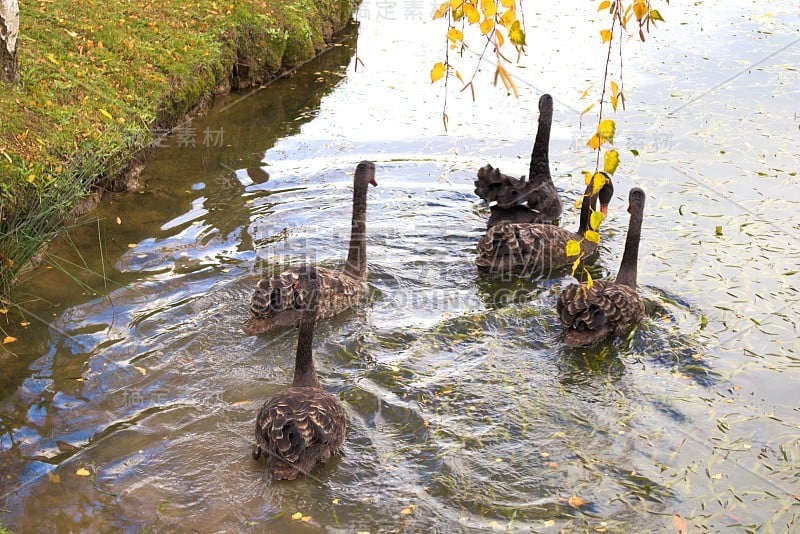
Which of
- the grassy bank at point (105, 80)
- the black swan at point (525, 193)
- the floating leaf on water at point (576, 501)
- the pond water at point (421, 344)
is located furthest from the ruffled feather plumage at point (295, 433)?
the black swan at point (525, 193)

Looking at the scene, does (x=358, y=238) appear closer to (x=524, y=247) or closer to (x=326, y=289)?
(x=326, y=289)

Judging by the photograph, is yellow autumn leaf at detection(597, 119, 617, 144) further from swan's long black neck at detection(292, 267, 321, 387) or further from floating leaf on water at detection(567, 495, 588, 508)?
swan's long black neck at detection(292, 267, 321, 387)

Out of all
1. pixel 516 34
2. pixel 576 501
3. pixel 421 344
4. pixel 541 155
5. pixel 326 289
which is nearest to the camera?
pixel 516 34

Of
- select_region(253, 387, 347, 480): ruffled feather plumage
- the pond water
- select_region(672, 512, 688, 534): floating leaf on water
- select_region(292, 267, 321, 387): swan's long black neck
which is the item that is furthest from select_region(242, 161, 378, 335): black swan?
select_region(672, 512, 688, 534): floating leaf on water

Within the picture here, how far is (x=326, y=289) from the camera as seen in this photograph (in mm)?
7383

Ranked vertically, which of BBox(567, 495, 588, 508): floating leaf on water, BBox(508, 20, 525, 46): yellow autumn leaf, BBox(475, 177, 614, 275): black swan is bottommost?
BBox(567, 495, 588, 508): floating leaf on water

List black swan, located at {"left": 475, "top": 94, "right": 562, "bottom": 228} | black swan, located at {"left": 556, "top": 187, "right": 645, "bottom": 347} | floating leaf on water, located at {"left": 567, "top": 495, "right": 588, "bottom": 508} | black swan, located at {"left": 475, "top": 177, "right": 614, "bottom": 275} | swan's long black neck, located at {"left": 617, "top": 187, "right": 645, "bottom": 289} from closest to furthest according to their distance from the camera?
floating leaf on water, located at {"left": 567, "top": 495, "right": 588, "bottom": 508}
black swan, located at {"left": 556, "top": 187, "right": 645, "bottom": 347}
swan's long black neck, located at {"left": 617, "top": 187, "right": 645, "bottom": 289}
black swan, located at {"left": 475, "top": 177, "right": 614, "bottom": 275}
black swan, located at {"left": 475, "top": 94, "right": 562, "bottom": 228}

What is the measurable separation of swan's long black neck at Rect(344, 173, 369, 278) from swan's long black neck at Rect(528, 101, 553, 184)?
206 cm

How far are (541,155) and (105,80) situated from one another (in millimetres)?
4695

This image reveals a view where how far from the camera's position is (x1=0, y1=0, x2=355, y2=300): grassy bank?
7.32 m

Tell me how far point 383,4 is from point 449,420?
12292mm

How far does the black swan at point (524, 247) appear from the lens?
8125mm

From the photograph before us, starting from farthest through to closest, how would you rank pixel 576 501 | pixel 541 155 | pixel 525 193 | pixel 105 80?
pixel 105 80
pixel 541 155
pixel 525 193
pixel 576 501

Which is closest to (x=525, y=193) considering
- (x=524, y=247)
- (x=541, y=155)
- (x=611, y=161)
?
(x=541, y=155)
